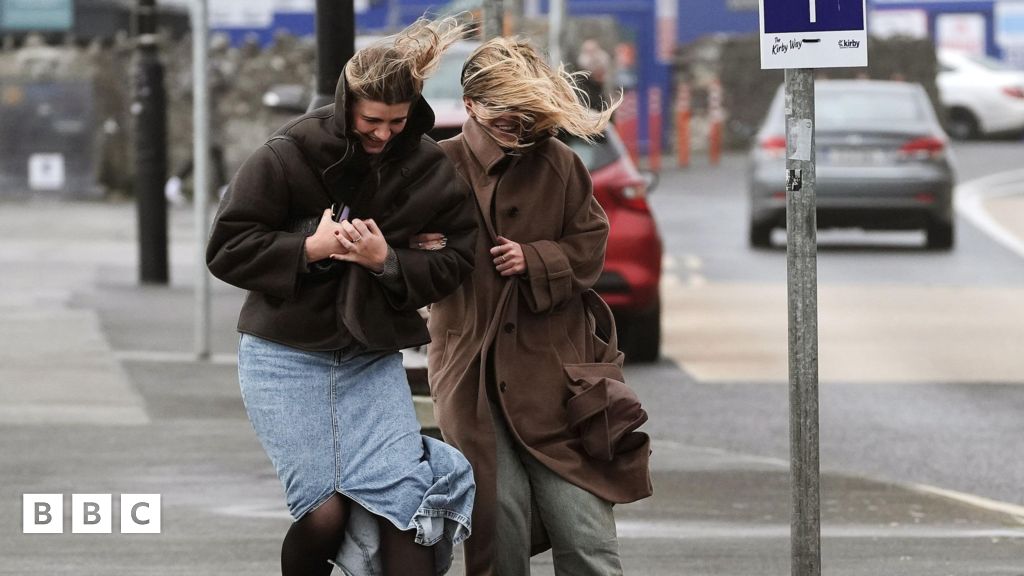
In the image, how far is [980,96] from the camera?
3622 centimetres

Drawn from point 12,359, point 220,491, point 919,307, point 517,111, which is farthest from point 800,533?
point 919,307

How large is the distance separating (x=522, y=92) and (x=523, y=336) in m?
0.60

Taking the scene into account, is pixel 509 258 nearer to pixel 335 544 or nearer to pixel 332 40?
pixel 335 544

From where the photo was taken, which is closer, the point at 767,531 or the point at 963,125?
the point at 767,531

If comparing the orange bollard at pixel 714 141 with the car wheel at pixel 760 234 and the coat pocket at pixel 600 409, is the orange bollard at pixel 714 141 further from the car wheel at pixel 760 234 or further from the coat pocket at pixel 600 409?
the coat pocket at pixel 600 409

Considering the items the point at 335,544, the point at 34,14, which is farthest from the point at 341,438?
the point at 34,14

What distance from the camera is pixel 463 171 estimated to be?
17.1 ft

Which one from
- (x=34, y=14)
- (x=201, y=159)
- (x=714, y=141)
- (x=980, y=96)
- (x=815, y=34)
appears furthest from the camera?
(x=980, y=96)

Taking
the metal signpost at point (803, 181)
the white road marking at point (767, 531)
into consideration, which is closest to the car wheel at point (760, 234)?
the white road marking at point (767, 531)

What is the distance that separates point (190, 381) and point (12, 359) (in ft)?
3.90

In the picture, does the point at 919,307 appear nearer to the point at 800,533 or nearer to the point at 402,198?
the point at 800,533

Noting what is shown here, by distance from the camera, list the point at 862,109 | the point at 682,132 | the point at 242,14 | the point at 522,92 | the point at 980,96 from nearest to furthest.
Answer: the point at 522,92 < the point at 862,109 < the point at 682,132 < the point at 242,14 < the point at 980,96

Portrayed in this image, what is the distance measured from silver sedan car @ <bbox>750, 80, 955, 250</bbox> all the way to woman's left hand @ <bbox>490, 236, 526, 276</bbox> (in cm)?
1392

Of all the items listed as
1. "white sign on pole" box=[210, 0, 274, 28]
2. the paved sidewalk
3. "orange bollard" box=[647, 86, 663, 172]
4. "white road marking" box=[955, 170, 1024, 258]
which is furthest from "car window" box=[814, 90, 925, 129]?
"white sign on pole" box=[210, 0, 274, 28]
